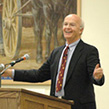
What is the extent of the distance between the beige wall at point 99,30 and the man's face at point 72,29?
1.86 m

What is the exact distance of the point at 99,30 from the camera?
5137mm

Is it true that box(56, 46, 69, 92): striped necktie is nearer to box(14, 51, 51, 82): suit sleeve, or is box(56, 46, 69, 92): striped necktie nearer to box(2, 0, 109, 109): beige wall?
box(14, 51, 51, 82): suit sleeve

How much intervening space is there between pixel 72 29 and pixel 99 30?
6.47ft

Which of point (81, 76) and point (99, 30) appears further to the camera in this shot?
point (99, 30)

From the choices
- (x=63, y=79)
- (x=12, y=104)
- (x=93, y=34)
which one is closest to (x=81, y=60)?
(x=63, y=79)

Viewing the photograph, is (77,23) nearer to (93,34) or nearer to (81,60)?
(81,60)

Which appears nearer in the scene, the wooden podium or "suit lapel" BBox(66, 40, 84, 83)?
the wooden podium

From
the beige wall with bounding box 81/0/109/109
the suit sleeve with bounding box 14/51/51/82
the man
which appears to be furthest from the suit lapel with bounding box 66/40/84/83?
the beige wall with bounding box 81/0/109/109

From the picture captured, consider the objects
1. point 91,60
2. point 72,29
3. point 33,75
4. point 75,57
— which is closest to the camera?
point 91,60

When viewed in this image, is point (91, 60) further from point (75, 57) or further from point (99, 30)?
point (99, 30)

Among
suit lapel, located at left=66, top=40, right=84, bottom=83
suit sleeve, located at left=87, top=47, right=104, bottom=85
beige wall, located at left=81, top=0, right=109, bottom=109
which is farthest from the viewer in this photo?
beige wall, located at left=81, top=0, right=109, bottom=109

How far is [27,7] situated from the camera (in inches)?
207

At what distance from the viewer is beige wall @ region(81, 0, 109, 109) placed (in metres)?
5.06

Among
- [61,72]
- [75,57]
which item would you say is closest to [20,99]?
[61,72]
